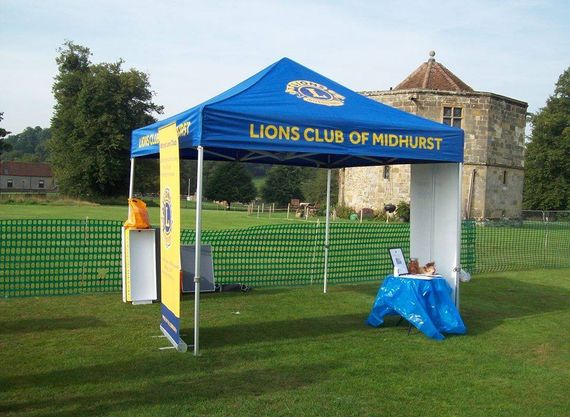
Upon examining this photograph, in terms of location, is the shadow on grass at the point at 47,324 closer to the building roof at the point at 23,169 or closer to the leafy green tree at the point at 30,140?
the building roof at the point at 23,169

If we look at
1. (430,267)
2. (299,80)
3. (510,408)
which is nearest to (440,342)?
(430,267)

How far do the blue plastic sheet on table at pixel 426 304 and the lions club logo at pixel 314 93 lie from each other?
2.62 meters

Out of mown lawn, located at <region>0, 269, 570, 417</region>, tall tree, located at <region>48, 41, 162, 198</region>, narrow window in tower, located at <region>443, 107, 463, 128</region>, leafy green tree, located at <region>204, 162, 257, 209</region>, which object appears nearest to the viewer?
mown lawn, located at <region>0, 269, 570, 417</region>

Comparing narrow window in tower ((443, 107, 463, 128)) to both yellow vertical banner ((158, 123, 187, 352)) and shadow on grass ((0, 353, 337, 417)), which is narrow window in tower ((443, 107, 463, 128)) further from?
shadow on grass ((0, 353, 337, 417))

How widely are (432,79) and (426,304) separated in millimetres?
31563

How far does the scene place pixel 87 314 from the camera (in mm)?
8172

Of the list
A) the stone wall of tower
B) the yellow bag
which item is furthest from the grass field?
the yellow bag

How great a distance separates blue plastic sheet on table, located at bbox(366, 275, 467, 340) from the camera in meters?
7.46

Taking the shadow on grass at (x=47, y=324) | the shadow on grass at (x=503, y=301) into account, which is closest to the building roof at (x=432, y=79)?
the shadow on grass at (x=503, y=301)

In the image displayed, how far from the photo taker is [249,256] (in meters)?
12.2

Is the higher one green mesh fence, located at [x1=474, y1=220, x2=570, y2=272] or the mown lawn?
green mesh fence, located at [x1=474, y1=220, x2=570, y2=272]

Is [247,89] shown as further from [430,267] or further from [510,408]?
[510,408]

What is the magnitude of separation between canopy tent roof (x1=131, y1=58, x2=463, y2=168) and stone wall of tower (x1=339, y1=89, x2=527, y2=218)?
27907 millimetres

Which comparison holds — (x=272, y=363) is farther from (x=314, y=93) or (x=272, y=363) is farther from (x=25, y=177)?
(x=25, y=177)
